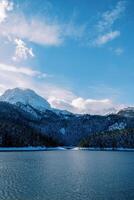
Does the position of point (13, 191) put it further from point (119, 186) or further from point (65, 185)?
point (119, 186)

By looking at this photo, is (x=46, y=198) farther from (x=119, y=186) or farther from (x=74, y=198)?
(x=119, y=186)

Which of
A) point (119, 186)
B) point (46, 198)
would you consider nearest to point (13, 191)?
point (46, 198)

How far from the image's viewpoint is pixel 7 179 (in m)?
76.6

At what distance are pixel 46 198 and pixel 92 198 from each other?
7.42 meters

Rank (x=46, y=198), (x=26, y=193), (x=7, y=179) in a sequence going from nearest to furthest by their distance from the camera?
(x=46, y=198) → (x=26, y=193) → (x=7, y=179)

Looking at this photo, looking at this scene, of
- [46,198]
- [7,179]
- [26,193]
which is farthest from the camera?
[7,179]

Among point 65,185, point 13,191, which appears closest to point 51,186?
point 65,185

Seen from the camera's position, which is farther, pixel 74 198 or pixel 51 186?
pixel 51 186

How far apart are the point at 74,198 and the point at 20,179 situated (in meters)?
A: 24.8

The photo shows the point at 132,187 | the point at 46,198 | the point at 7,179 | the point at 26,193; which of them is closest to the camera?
the point at 46,198

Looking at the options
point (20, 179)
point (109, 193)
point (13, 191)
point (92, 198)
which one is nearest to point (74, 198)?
point (92, 198)

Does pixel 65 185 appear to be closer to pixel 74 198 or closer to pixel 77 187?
pixel 77 187

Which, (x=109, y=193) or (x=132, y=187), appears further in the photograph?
(x=132, y=187)

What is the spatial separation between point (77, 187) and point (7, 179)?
17.9 meters
